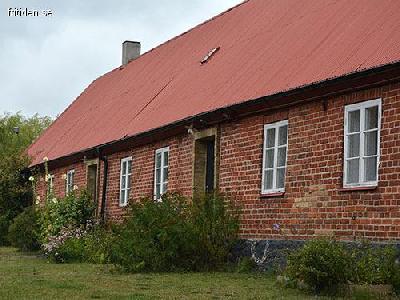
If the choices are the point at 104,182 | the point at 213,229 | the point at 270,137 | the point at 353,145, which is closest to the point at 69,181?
the point at 104,182

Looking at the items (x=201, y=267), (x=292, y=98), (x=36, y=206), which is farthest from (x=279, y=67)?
(x=36, y=206)

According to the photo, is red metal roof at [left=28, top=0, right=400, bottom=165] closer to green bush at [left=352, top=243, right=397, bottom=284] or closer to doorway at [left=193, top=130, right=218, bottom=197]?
doorway at [left=193, top=130, right=218, bottom=197]

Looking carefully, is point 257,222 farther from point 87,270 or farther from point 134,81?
point 134,81

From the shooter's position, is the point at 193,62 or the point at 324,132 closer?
the point at 324,132

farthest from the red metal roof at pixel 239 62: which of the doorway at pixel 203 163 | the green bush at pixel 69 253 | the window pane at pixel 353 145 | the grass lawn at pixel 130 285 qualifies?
the grass lawn at pixel 130 285

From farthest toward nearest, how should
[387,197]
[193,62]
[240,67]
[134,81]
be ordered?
[134,81] < [193,62] < [240,67] < [387,197]

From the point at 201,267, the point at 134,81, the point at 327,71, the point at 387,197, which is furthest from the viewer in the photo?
the point at 134,81

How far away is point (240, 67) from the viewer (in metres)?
17.7

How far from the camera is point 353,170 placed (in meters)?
12.5

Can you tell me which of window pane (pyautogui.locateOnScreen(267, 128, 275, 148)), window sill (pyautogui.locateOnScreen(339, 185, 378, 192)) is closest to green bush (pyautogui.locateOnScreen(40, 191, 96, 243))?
window pane (pyautogui.locateOnScreen(267, 128, 275, 148))

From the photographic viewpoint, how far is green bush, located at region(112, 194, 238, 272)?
14.1 meters

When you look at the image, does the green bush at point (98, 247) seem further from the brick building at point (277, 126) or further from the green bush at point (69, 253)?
the brick building at point (277, 126)

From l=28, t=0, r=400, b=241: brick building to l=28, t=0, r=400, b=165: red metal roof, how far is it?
5 cm

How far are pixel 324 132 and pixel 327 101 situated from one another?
0.49 m
